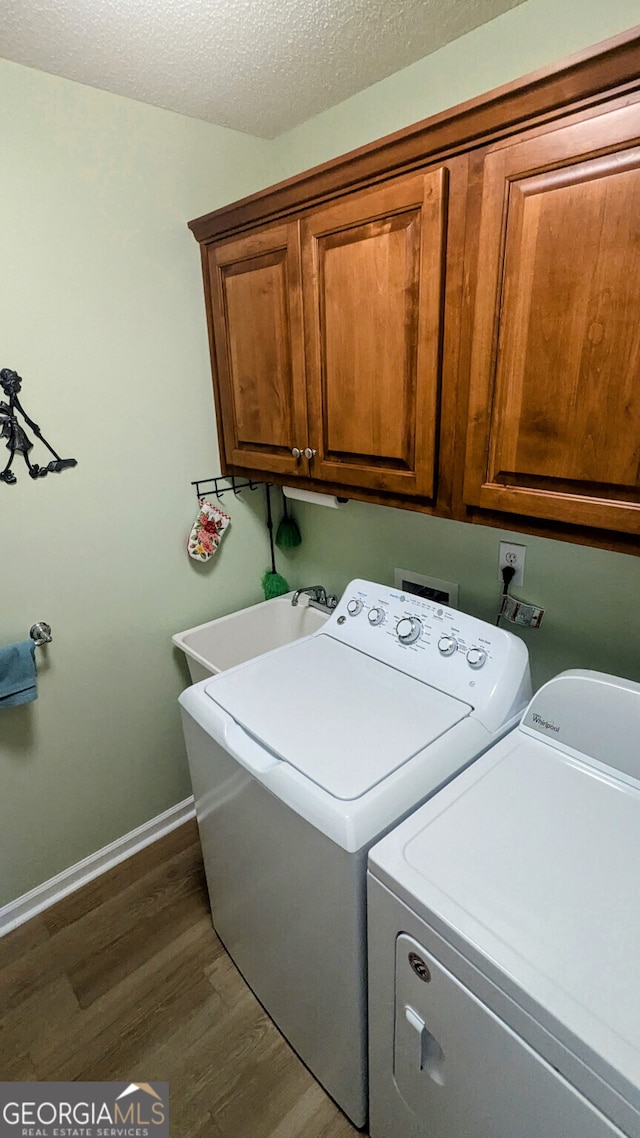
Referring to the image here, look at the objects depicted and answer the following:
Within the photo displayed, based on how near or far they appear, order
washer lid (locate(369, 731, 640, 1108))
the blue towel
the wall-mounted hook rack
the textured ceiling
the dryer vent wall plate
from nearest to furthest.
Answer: washer lid (locate(369, 731, 640, 1108)) < the textured ceiling < the blue towel < the dryer vent wall plate < the wall-mounted hook rack

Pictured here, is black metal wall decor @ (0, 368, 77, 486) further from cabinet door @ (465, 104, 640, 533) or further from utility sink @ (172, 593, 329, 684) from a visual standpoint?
cabinet door @ (465, 104, 640, 533)

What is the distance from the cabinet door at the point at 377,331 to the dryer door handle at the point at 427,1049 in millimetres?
983

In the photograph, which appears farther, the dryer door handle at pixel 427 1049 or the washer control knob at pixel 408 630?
the washer control knob at pixel 408 630

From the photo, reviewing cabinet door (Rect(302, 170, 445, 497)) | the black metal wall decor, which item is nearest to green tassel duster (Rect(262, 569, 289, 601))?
cabinet door (Rect(302, 170, 445, 497))

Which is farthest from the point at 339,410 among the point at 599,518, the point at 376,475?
the point at 599,518

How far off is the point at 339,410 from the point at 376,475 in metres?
0.20

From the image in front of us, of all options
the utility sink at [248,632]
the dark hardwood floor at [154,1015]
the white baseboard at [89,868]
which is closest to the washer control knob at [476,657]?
the utility sink at [248,632]

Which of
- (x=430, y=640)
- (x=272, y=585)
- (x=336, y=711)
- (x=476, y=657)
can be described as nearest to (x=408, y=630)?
(x=430, y=640)

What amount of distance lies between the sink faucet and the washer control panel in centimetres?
44

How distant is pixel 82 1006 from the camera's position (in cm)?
148

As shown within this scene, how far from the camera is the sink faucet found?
2.02 m

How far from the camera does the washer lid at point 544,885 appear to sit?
669 mm

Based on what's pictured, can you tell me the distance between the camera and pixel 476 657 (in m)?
1.25

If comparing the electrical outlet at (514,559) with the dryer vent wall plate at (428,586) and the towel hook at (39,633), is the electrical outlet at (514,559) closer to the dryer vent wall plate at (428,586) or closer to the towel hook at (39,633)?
the dryer vent wall plate at (428,586)
